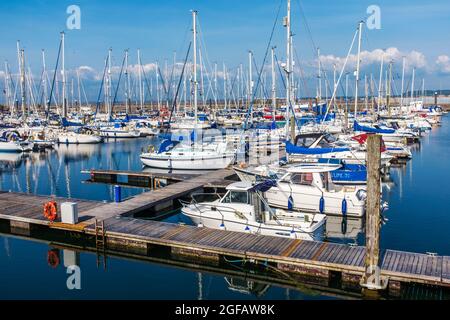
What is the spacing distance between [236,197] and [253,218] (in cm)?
117

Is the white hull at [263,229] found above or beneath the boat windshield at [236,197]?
beneath

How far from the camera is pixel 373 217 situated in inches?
472

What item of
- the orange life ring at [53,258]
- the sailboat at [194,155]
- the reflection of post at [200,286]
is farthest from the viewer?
the sailboat at [194,155]

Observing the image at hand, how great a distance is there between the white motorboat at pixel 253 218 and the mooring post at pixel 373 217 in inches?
145

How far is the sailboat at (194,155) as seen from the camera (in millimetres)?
33938

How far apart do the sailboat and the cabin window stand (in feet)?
40.3

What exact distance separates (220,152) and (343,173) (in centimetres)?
1168

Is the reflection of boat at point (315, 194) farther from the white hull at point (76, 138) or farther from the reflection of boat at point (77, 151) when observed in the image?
the white hull at point (76, 138)

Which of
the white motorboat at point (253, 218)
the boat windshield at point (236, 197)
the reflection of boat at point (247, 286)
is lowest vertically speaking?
the reflection of boat at point (247, 286)

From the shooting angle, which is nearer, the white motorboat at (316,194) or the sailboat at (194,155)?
the white motorboat at (316,194)

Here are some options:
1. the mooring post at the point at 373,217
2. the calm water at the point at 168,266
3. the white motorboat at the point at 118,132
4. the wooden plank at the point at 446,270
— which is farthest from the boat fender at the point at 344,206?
the white motorboat at the point at 118,132

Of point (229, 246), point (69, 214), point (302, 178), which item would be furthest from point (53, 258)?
point (302, 178)

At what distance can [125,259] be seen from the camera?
632 inches

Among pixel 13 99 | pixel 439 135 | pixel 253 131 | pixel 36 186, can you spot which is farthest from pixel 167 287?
pixel 13 99
